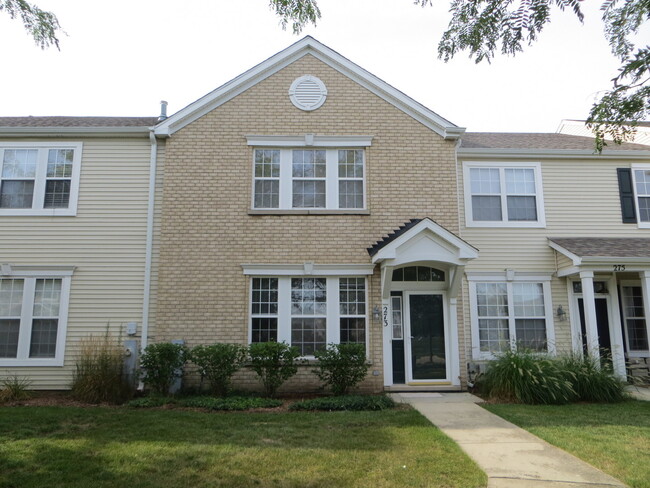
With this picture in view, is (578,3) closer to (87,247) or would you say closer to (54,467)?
(54,467)

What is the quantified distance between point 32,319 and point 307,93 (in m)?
8.49

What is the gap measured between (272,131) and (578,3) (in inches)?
319

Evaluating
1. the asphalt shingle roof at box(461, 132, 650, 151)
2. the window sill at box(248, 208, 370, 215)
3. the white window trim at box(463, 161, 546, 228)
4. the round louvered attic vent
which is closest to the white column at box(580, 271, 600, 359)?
the white window trim at box(463, 161, 546, 228)

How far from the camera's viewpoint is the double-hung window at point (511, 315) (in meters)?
11.8

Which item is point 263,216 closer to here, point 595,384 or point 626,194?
point 595,384

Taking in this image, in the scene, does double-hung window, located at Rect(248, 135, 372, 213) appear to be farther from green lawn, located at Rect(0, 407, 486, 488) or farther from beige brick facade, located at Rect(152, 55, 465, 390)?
green lawn, located at Rect(0, 407, 486, 488)

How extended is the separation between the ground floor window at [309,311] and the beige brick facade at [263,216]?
29 centimetres

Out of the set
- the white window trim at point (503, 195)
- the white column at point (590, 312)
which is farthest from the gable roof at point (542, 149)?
the white column at point (590, 312)

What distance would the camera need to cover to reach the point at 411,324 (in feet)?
36.7

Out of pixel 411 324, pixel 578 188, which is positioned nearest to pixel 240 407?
pixel 411 324

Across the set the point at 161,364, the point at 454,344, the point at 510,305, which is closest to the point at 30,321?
the point at 161,364

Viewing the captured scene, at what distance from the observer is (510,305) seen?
12.0 meters

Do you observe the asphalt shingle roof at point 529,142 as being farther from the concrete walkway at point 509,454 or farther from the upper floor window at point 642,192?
the concrete walkway at point 509,454

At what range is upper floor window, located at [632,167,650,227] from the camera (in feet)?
41.6
